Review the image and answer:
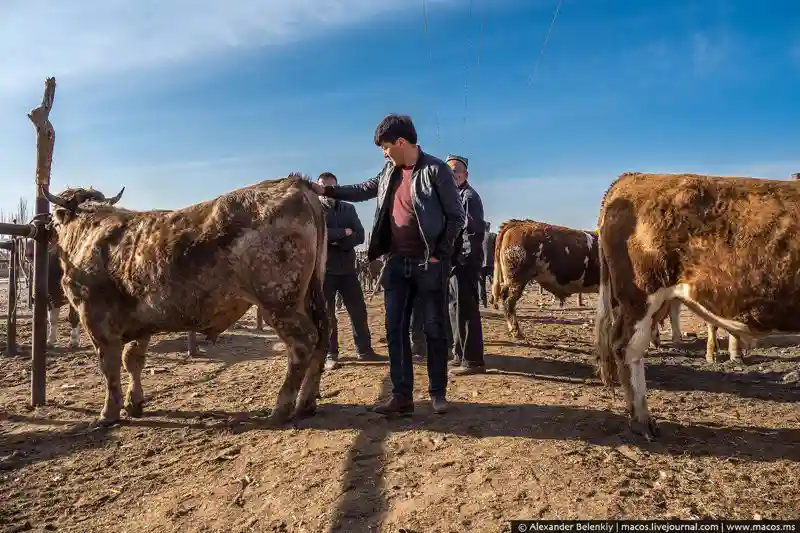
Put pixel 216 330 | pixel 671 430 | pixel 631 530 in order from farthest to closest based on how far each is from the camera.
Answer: pixel 216 330 → pixel 671 430 → pixel 631 530

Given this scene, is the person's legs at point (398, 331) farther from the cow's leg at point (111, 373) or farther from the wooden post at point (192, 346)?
the wooden post at point (192, 346)

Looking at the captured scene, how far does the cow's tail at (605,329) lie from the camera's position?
13.4 ft

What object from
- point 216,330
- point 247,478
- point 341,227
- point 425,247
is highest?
point 341,227

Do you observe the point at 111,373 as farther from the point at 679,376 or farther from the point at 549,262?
the point at 549,262

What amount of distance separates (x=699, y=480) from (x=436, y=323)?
2004mm

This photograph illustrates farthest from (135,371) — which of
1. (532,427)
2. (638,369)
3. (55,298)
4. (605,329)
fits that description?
(55,298)

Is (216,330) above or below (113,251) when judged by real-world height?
below

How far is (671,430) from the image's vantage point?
3865mm

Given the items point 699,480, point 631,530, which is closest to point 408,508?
point 631,530

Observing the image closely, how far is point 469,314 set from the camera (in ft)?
19.2

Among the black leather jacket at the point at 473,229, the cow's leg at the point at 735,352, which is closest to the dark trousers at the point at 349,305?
the black leather jacket at the point at 473,229

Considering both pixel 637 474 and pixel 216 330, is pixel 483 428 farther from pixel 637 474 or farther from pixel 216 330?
pixel 216 330

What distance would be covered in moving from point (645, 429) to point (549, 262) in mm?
6140

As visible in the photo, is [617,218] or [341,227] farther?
[341,227]
